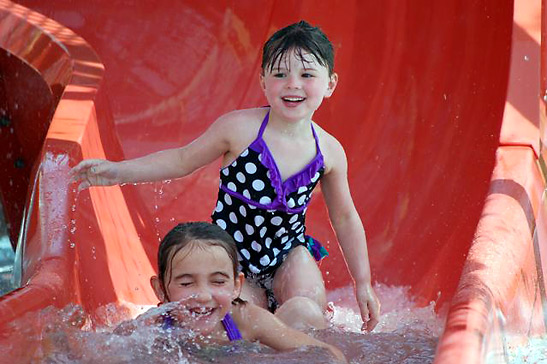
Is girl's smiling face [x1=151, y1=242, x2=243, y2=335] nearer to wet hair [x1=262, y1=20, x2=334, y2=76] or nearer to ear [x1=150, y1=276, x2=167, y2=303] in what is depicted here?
ear [x1=150, y1=276, x2=167, y2=303]

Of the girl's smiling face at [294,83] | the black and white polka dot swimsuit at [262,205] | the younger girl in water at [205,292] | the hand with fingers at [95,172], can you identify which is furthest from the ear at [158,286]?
the girl's smiling face at [294,83]

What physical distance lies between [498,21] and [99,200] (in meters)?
1.46

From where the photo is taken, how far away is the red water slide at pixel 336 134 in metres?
2.38

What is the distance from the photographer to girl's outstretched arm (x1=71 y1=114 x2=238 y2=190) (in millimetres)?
2479

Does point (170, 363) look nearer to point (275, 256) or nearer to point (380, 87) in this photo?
point (275, 256)

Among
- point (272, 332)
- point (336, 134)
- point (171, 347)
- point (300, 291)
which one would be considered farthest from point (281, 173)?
point (336, 134)

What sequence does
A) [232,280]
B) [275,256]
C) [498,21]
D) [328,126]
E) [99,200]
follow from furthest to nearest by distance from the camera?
[328,126] < [498,21] < [99,200] < [275,256] < [232,280]

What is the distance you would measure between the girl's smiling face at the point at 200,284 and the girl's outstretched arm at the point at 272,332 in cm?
11

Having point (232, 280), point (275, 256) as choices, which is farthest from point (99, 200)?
point (232, 280)

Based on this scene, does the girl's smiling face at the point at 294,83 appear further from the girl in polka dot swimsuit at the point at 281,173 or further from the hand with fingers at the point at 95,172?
the hand with fingers at the point at 95,172

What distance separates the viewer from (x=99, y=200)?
3.04m

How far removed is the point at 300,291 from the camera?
259 centimetres

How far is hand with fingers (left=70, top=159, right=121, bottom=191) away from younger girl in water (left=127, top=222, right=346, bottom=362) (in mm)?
330

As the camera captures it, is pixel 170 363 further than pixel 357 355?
No
